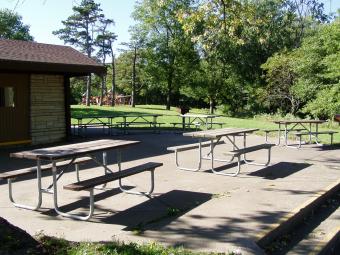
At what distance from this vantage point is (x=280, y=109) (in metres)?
34.7

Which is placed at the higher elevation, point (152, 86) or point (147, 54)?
point (147, 54)

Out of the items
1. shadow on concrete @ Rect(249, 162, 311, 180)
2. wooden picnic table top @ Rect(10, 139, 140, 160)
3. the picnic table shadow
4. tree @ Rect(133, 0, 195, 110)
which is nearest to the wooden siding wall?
wooden picnic table top @ Rect(10, 139, 140, 160)

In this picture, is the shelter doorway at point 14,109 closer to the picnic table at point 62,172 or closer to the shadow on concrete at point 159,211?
the picnic table at point 62,172

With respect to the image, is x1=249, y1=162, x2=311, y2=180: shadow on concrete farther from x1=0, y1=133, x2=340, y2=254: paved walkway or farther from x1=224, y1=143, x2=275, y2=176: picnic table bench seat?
x1=224, y1=143, x2=275, y2=176: picnic table bench seat

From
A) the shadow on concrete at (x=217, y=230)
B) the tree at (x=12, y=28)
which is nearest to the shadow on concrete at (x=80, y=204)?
the shadow on concrete at (x=217, y=230)

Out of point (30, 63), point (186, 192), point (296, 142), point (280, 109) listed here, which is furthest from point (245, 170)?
point (280, 109)

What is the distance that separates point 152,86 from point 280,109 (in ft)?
52.5

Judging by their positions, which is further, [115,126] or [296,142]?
[115,126]

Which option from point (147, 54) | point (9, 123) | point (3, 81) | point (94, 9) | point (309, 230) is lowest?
point (309, 230)

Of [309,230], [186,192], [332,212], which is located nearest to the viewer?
[309,230]

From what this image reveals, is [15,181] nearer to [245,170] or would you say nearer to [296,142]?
[245,170]

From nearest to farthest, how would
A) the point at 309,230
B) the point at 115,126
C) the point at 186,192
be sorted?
the point at 309,230 < the point at 186,192 < the point at 115,126

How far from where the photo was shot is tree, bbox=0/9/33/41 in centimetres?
4831

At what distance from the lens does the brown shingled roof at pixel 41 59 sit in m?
12.2
